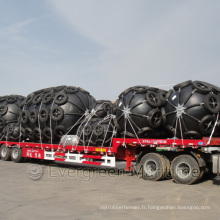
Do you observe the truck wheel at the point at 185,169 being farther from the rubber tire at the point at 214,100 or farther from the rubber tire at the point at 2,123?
the rubber tire at the point at 2,123

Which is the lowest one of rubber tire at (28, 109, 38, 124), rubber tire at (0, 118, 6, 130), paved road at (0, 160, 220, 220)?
paved road at (0, 160, 220, 220)

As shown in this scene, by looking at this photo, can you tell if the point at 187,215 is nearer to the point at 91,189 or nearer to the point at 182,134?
the point at 91,189

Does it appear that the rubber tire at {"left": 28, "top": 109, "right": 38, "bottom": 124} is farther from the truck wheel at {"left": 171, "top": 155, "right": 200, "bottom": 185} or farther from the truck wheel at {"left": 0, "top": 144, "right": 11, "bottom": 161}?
the truck wheel at {"left": 171, "top": 155, "right": 200, "bottom": 185}

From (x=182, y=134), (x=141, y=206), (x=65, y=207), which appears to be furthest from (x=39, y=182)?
(x=182, y=134)

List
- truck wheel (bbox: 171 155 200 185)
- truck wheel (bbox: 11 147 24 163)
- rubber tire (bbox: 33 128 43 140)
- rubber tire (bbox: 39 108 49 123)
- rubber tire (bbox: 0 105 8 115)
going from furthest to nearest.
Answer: rubber tire (bbox: 0 105 8 115) → truck wheel (bbox: 11 147 24 163) → rubber tire (bbox: 33 128 43 140) → rubber tire (bbox: 39 108 49 123) → truck wheel (bbox: 171 155 200 185)

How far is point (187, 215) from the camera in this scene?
19.5 feet

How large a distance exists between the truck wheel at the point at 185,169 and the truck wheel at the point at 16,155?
9.94 m

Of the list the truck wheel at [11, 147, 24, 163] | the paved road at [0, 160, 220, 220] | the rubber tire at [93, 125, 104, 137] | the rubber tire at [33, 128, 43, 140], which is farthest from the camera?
the truck wheel at [11, 147, 24, 163]

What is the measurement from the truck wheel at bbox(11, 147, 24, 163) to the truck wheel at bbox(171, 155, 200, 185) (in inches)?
391

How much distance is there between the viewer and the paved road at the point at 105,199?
5977mm

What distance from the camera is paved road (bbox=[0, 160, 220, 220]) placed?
19.6 ft

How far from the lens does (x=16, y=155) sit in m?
16.9

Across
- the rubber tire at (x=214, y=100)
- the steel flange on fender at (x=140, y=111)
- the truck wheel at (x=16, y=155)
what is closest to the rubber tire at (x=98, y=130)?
the steel flange on fender at (x=140, y=111)

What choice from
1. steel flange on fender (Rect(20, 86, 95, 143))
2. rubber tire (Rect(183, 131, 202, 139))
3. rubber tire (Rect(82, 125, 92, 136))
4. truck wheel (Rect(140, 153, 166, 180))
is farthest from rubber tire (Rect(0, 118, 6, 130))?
rubber tire (Rect(183, 131, 202, 139))
